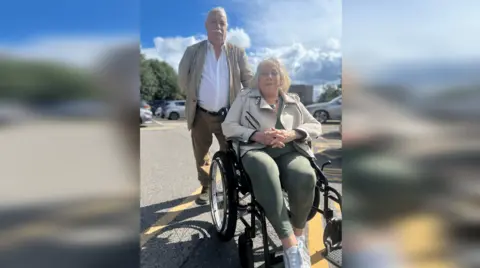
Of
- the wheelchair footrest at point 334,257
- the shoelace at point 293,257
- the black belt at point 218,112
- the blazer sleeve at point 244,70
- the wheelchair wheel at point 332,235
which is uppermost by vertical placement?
the blazer sleeve at point 244,70

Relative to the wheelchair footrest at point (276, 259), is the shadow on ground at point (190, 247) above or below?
below

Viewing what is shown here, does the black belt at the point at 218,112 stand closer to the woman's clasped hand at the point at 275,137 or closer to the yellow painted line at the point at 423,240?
the woman's clasped hand at the point at 275,137

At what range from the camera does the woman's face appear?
1.79 meters

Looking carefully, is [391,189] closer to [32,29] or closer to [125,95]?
[125,95]

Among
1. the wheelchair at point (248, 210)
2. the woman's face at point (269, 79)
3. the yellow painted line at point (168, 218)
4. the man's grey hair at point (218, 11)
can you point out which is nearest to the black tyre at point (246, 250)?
the wheelchair at point (248, 210)

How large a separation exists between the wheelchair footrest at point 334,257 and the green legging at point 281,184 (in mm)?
228

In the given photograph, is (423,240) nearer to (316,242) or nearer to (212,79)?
(316,242)

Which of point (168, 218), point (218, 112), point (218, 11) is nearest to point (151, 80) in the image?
point (218, 11)

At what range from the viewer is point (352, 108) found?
894mm

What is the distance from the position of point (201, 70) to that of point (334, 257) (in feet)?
4.70

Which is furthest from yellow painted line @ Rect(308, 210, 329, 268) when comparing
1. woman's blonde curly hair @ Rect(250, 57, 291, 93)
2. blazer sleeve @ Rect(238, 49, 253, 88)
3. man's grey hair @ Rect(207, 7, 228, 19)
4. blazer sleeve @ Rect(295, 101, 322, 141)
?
man's grey hair @ Rect(207, 7, 228, 19)

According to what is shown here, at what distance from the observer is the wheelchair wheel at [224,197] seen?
77.9 inches

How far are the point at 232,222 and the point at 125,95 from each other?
140 cm

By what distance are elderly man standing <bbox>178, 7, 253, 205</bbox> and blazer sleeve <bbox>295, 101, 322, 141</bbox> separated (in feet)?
Result: 1.45
